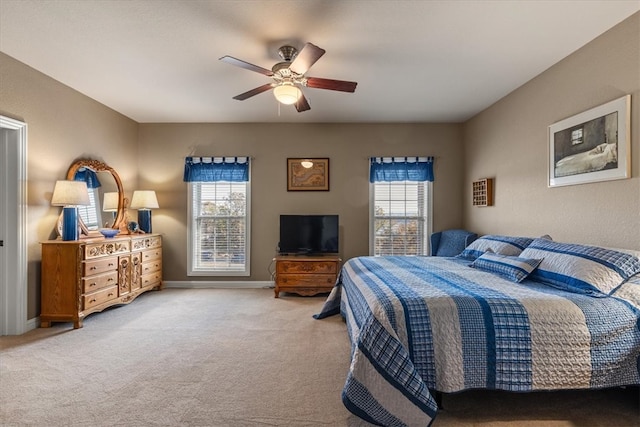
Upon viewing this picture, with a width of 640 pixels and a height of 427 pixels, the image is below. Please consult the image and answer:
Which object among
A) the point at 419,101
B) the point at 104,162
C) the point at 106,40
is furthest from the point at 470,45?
the point at 104,162

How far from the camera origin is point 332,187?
16.6 ft

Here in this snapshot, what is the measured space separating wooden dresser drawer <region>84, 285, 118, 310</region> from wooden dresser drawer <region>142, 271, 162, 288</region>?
0.60 metres

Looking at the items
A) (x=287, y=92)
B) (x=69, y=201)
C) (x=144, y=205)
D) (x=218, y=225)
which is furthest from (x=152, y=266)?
(x=287, y=92)

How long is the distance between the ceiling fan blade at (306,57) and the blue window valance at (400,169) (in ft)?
8.73

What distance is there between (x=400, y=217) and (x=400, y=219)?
0.11 ft

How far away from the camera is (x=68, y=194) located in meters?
3.37

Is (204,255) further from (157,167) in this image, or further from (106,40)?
→ (106,40)

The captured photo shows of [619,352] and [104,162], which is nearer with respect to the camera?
[619,352]

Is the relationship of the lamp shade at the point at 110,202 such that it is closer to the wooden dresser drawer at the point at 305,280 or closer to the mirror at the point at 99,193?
the mirror at the point at 99,193

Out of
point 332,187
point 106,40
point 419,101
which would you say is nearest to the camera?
point 106,40

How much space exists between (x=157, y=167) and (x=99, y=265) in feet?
6.81

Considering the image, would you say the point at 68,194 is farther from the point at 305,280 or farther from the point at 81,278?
the point at 305,280

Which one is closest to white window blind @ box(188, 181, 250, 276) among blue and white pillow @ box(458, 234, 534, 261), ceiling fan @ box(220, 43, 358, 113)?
ceiling fan @ box(220, 43, 358, 113)

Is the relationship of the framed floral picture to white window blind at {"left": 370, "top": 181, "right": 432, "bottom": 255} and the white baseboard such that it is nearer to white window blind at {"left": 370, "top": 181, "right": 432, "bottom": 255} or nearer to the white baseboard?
white window blind at {"left": 370, "top": 181, "right": 432, "bottom": 255}
